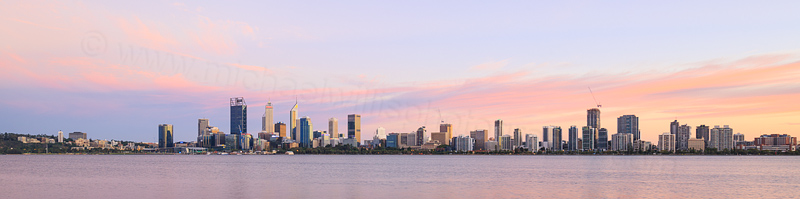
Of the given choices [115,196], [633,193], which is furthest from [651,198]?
[115,196]

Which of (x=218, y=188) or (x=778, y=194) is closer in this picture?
(x=778, y=194)

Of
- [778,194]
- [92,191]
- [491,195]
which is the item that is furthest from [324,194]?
[778,194]

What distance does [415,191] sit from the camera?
68.4 meters

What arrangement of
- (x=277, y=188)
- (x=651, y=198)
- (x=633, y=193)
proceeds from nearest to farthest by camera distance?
(x=651, y=198) < (x=633, y=193) < (x=277, y=188)

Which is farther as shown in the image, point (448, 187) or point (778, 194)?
point (448, 187)

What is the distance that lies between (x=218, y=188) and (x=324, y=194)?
635 inches

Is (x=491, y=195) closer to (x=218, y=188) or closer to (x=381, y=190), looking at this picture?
(x=381, y=190)

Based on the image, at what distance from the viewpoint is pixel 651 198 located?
62188mm

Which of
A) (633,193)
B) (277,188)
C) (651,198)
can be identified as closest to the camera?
(651,198)

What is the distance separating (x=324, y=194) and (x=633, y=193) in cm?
3087

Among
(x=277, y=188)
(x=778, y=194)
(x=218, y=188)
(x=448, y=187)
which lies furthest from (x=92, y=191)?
(x=778, y=194)

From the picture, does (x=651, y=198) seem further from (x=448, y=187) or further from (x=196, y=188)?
(x=196, y=188)

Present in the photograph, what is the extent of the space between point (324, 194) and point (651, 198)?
30626 millimetres

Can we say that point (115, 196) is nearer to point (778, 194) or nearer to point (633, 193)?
point (633, 193)
